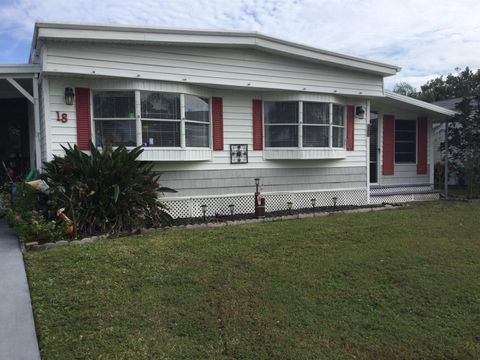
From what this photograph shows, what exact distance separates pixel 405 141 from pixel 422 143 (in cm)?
62

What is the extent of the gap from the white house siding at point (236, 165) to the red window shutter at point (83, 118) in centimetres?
9

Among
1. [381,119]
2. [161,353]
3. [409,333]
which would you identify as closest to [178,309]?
[161,353]

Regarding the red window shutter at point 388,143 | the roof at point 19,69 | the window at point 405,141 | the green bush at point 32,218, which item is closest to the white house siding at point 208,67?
the roof at point 19,69

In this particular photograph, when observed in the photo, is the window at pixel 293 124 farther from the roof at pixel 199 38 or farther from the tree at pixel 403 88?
the tree at pixel 403 88

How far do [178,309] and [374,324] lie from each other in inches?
70.9

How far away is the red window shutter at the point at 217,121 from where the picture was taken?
935 centimetres

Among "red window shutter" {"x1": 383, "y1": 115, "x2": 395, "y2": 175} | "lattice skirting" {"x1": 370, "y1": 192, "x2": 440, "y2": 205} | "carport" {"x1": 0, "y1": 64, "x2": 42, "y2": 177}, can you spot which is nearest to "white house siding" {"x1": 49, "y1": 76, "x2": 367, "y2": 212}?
"lattice skirting" {"x1": 370, "y1": 192, "x2": 440, "y2": 205}

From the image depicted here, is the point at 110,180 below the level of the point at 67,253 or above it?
above

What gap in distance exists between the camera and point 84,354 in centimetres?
328

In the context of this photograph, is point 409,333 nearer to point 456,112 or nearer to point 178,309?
point 178,309

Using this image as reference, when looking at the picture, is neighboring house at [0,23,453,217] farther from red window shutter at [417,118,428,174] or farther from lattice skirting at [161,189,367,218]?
red window shutter at [417,118,428,174]

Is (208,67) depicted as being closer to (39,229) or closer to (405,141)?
(39,229)

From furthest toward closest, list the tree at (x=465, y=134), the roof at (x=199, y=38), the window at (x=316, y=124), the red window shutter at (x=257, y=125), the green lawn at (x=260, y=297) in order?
the tree at (x=465, y=134), the window at (x=316, y=124), the red window shutter at (x=257, y=125), the roof at (x=199, y=38), the green lawn at (x=260, y=297)

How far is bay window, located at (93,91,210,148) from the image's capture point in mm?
8188
